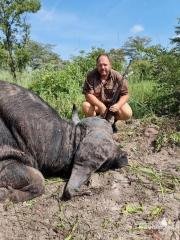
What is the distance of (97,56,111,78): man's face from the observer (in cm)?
675

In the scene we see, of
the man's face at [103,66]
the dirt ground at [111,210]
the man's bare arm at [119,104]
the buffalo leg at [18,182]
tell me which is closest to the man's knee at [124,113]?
the man's bare arm at [119,104]

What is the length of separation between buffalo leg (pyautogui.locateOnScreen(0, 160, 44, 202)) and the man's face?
2333 mm

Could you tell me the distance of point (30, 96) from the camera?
5.29 m

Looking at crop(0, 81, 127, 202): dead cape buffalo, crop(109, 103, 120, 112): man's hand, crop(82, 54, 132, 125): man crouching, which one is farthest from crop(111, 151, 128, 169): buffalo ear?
crop(82, 54, 132, 125): man crouching

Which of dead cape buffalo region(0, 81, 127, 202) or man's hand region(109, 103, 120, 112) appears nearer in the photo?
dead cape buffalo region(0, 81, 127, 202)

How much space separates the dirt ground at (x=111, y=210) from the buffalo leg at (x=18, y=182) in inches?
2.9

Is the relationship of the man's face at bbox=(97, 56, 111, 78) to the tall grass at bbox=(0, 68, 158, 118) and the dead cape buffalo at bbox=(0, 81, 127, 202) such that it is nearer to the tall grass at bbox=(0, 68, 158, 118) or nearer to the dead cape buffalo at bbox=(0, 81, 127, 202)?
the tall grass at bbox=(0, 68, 158, 118)

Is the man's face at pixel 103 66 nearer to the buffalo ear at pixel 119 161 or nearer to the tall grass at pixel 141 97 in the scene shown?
the tall grass at pixel 141 97

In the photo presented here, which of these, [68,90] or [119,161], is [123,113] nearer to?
[119,161]

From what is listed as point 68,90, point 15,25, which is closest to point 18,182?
point 68,90

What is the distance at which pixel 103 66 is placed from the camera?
268 inches

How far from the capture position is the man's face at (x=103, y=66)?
22.2ft

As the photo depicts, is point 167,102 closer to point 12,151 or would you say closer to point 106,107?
point 106,107

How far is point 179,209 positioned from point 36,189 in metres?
1.20
